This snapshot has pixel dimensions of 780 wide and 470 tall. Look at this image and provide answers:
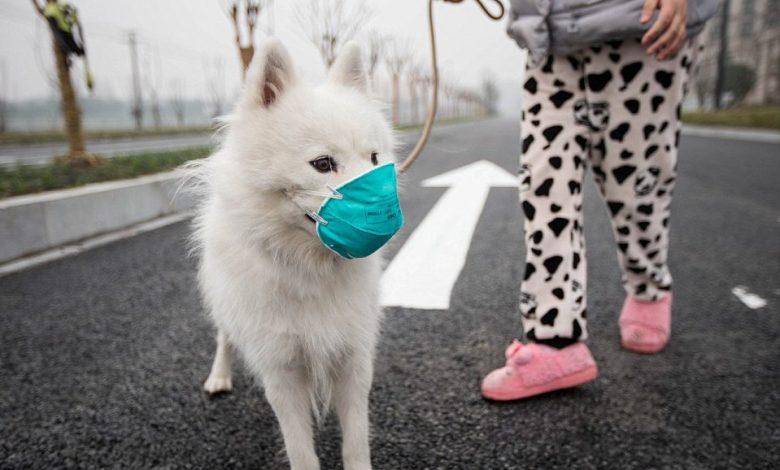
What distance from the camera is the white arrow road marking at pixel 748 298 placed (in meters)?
3.03

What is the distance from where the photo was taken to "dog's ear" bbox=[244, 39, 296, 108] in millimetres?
1556

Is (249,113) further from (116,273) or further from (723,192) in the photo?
(723,192)

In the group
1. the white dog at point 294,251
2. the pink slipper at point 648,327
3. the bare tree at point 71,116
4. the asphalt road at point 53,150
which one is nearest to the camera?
the white dog at point 294,251

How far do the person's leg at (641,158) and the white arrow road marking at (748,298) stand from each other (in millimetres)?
955

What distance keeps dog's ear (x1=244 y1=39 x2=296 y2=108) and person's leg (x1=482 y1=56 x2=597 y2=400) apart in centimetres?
107

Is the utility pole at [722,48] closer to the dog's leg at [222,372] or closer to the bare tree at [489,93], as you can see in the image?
the dog's leg at [222,372]

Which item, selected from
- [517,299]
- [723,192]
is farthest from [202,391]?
[723,192]

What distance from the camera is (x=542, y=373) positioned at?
210 centimetres

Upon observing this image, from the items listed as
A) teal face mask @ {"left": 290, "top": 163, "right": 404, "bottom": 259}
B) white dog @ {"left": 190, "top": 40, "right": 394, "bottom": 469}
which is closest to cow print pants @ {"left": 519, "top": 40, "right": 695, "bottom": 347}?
white dog @ {"left": 190, "top": 40, "right": 394, "bottom": 469}

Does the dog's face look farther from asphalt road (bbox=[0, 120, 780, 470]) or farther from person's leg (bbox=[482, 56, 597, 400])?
asphalt road (bbox=[0, 120, 780, 470])

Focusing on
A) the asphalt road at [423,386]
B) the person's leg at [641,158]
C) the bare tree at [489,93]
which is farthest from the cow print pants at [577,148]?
the bare tree at [489,93]

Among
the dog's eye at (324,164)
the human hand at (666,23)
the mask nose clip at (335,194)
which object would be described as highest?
the human hand at (666,23)

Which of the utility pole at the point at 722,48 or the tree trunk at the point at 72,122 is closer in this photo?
the tree trunk at the point at 72,122

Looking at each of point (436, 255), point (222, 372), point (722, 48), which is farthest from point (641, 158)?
point (722, 48)
